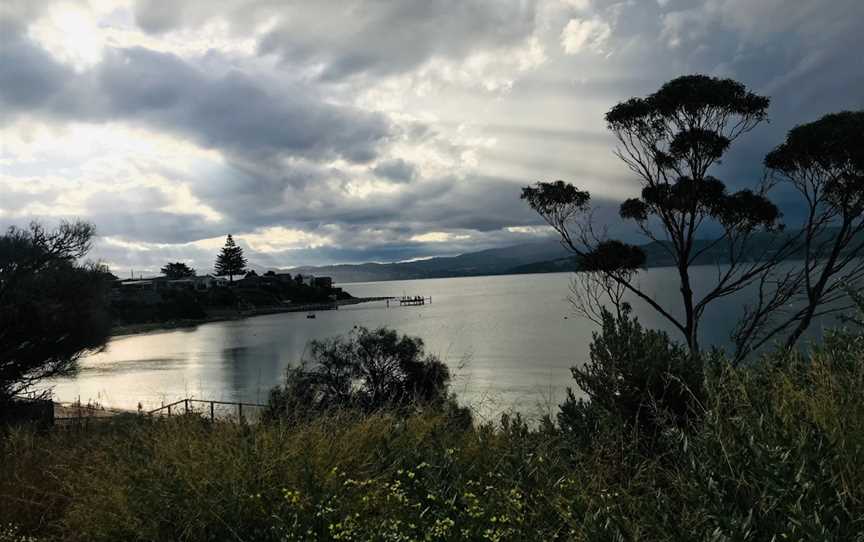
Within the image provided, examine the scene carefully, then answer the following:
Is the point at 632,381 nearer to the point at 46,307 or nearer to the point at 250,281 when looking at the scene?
the point at 46,307

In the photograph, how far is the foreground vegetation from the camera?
8.12ft

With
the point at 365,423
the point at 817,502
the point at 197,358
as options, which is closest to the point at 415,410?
the point at 365,423

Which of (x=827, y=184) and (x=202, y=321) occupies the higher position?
(x=827, y=184)

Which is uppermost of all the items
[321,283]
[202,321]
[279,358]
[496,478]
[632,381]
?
[321,283]

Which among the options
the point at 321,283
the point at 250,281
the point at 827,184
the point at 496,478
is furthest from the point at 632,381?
the point at 321,283

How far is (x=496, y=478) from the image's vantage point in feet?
12.8

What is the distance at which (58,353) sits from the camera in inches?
902

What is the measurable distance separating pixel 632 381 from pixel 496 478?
190 cm

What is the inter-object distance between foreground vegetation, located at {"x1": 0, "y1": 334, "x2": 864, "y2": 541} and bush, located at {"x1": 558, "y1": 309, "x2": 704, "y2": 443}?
113 millimetres

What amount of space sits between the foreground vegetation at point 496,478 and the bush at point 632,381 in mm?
113

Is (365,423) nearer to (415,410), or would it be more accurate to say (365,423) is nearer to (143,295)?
(415,410)

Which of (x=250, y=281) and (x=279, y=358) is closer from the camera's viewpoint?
(x=279, y=358)

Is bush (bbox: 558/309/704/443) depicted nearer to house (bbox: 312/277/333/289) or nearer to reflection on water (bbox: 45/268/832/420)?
reflection on water (bbox: 45/268/832/420)

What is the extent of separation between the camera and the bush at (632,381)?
4973mm
